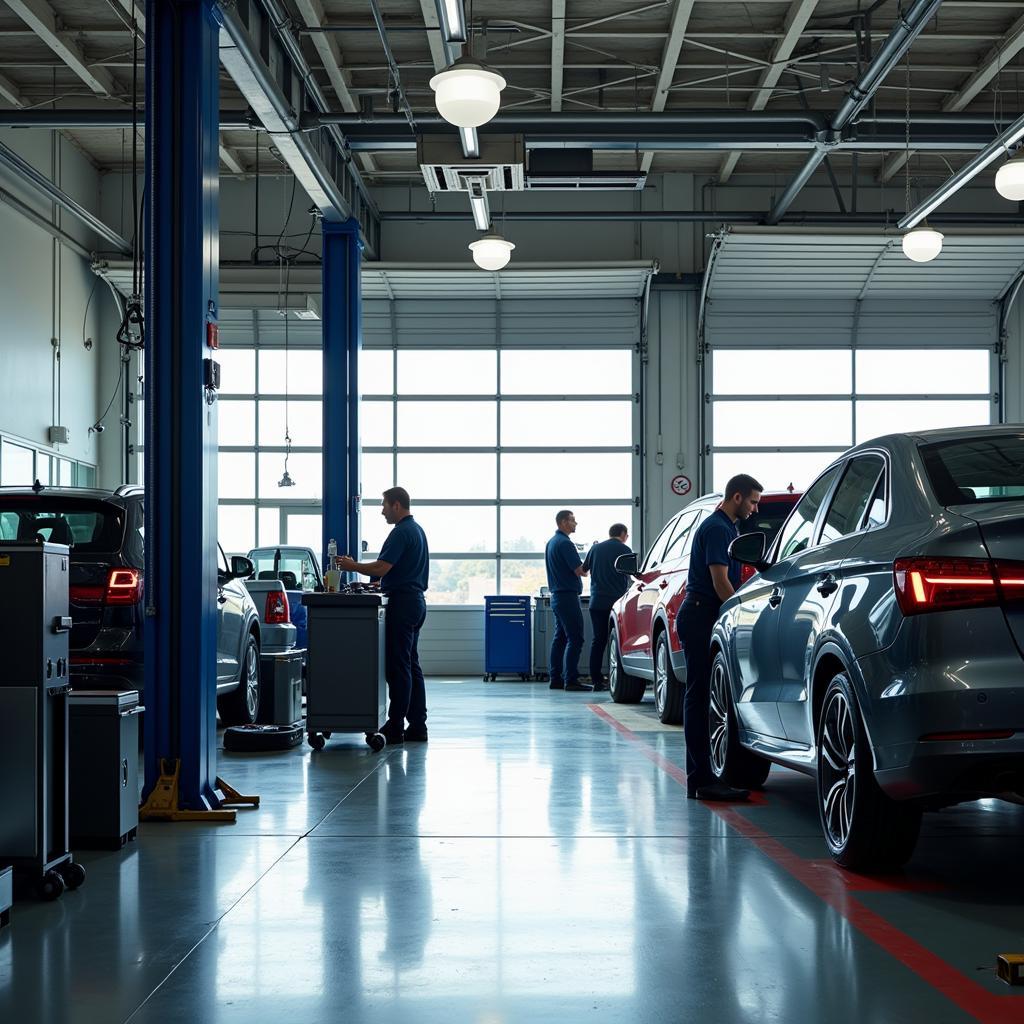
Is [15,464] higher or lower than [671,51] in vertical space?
lower

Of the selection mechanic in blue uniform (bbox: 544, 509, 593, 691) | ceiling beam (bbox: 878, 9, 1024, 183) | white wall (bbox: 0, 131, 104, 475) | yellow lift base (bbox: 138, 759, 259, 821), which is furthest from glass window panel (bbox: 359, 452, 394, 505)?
yellow lift base (bbox: 138, 759, 259, 821)

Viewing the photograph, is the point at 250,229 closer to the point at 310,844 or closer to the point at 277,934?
the point at 310,844

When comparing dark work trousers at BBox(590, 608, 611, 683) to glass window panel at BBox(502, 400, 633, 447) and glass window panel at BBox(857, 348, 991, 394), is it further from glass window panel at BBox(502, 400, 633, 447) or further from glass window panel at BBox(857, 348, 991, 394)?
glass window panel at BBox(857, 348, 991, 394)

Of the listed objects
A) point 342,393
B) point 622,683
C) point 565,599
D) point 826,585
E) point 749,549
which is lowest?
point 622,683

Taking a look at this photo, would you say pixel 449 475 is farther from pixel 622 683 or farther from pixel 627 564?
pixel 627 564

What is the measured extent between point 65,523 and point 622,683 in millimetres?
6941

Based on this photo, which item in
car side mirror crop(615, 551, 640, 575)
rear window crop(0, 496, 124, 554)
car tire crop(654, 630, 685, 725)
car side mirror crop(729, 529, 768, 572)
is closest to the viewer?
car side mirror crop(729, 529, 768, 572)

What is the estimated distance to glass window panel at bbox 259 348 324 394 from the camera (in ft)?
62.9

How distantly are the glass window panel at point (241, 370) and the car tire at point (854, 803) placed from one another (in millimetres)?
15145

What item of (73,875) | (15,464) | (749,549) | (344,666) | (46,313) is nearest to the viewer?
(73,875)

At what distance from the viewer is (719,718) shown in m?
7.04

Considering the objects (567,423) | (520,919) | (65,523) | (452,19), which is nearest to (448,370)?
(567,423)

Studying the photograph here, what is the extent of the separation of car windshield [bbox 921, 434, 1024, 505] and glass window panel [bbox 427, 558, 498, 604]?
14.3 m

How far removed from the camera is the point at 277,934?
4.21m
